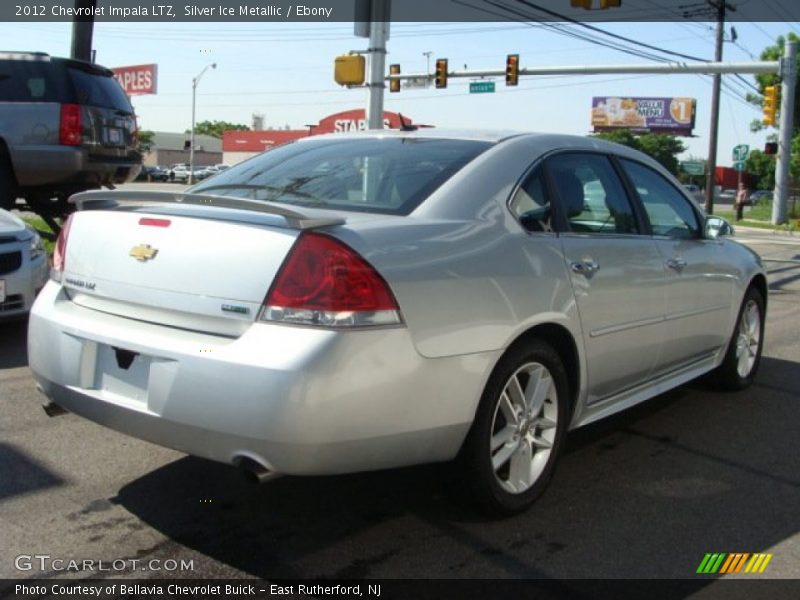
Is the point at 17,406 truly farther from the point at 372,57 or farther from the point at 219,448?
the point at 372,57

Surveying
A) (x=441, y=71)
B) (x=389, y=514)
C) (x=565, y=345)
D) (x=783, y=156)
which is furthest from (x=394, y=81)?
(x=389, y=514)

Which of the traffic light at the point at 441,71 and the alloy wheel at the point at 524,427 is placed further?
the traffic light at the point at 441,71

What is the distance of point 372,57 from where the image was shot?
37.8 feet

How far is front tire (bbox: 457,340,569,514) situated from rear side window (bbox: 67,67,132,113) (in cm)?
798

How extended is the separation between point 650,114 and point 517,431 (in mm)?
109460

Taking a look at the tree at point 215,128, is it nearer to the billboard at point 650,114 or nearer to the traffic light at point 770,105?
the billboard at point 650,114

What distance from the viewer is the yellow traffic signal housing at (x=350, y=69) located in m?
11.9

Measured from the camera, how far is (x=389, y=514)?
3.49m

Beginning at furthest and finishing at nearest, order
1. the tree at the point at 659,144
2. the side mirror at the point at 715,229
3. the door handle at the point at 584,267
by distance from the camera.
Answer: the tree at the point at 659,144 → the side mirror at the point at 715,229 → the door handle at the point at 584,267

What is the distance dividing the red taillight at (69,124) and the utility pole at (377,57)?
3.70 metres

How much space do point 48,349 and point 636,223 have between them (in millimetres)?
2929

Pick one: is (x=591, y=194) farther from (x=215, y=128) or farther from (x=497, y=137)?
(x=215, y=128)

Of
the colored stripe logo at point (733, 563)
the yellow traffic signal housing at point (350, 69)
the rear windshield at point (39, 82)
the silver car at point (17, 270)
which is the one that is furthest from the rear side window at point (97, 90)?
the colored stripe logo at point (733, 563)

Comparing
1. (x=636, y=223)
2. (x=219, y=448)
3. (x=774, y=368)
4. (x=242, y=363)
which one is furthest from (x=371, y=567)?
(x=774, y=368)
